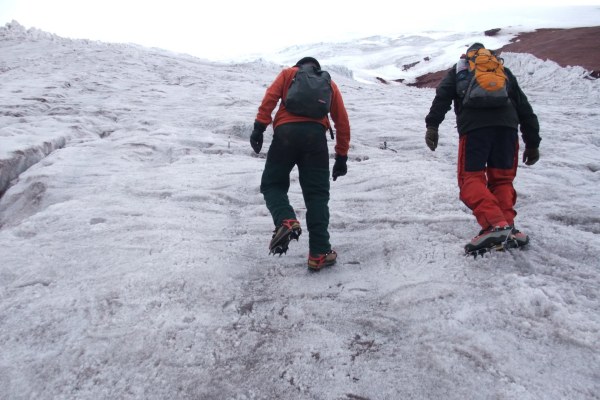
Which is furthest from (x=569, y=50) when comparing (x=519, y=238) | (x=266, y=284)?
(x=266, y=284)

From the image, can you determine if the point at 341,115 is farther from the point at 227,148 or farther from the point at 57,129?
the point at 57,129

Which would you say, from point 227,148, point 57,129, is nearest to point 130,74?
point 57,129

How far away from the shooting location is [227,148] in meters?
6.89

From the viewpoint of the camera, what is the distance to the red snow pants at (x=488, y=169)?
122 inches

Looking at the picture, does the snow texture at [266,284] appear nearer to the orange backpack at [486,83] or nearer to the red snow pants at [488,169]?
the red snow pants at [488,169]

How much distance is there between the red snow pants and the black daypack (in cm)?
120

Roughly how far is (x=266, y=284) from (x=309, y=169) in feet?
3.18

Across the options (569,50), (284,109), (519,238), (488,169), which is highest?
(569,50)

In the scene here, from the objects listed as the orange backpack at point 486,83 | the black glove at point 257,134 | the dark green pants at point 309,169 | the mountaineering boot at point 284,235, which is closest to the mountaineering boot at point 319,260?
the dark green pants at point 309,169

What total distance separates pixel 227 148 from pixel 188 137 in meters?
0.85

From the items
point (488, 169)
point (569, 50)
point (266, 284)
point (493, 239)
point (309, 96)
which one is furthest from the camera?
point (569, 50)

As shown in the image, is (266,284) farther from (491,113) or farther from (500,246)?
(491,113)

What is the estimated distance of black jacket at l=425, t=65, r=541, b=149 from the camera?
3.17 metres

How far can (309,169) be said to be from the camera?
3.25 metres
